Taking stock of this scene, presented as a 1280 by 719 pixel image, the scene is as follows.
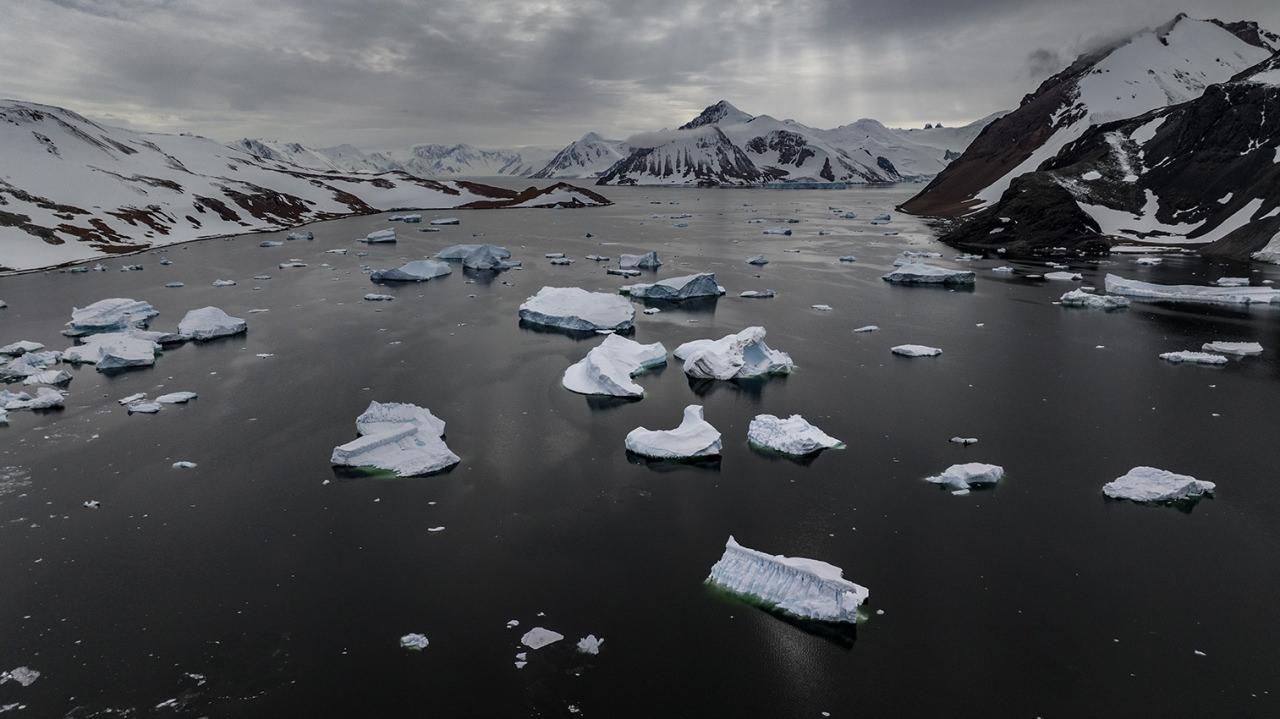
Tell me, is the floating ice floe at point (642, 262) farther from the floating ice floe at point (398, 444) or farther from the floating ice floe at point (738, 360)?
the floating ice floe at point (398, 444)

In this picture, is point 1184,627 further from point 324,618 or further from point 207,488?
point 207,488

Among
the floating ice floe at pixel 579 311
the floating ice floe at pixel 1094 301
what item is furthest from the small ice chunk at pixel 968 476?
the floating ice floe at pixel 1094 301

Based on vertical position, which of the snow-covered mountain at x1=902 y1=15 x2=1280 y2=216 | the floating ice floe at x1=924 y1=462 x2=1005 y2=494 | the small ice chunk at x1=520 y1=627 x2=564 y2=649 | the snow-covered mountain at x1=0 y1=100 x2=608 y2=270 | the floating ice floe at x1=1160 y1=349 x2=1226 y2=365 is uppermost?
the snow-covered mountain at x1=902 y1=15 x2=1280 y2=216

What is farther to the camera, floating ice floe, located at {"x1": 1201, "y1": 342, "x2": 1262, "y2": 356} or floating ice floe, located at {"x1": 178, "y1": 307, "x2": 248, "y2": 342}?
floating ice floe, located at {"x1": 178, "y1": 307, "x2": 248, "y2": 342}

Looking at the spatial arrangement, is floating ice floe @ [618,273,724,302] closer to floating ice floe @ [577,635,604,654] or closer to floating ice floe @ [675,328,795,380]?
floating ice floe @ [675,328,795,380]

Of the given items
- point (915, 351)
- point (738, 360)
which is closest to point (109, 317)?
point (738, 360)

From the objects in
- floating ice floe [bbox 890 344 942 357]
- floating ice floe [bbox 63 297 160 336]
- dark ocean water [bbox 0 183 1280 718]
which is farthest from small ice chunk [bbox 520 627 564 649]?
floating ice floe [bbox 63 297 160 336]

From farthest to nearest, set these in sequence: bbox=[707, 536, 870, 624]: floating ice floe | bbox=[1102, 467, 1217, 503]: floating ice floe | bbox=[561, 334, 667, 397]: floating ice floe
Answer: bbox=[561, 334, 667, 397]: floating ice floe → bbox=[1102, 467, 1217, 503]: floating ice floe → bbox=[707, 536, 870, 624]: floating ice floe

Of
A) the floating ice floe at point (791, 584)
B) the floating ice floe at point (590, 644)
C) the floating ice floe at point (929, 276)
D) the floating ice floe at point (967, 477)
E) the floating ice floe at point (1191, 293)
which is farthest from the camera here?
the floating ice floe at point (929, 276)
